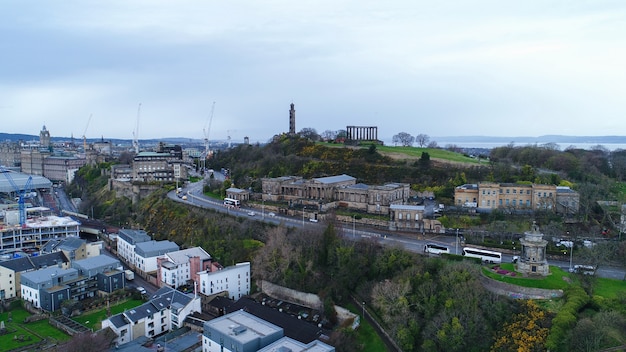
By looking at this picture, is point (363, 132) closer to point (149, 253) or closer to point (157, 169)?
point (157, 169)

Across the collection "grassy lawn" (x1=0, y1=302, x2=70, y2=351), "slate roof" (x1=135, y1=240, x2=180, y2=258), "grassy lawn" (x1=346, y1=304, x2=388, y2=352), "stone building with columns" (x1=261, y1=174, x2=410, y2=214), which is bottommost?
"grassy lawn" (x1=0, y1=302, x2=70, y2=351)

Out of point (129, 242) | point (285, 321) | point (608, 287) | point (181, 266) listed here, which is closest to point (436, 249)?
point (608, 287)

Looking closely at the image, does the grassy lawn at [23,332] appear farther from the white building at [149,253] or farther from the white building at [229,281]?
the white building at [149,253]

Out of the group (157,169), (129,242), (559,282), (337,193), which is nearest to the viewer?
(559,282)

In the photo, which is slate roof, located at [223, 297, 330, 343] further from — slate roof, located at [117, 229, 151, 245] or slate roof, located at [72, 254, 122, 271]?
slate roof, located at [117, 229, 151, 245]

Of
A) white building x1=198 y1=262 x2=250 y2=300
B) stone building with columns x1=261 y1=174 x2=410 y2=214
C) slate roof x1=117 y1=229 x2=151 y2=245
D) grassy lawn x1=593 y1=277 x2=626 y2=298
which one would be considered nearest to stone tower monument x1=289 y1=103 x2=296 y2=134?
stone building with columns x1=261 y1=174 x2=410 y2=214
